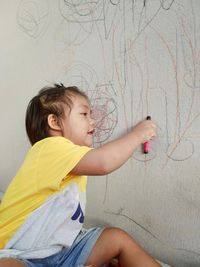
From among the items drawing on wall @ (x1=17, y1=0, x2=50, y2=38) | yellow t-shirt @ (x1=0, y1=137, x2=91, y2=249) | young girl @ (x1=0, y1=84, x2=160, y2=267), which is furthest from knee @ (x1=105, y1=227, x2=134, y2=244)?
drawing on wall @ (x1=17, y1=0, x2=50, y2=38)

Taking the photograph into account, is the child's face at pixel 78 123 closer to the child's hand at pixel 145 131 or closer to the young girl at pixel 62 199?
the young girl at pixel 62 199

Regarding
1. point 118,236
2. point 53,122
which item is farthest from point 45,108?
point 118,236

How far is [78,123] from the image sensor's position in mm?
833

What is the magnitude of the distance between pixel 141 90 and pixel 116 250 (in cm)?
40

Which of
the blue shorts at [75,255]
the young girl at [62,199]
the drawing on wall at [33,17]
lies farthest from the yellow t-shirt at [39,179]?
the drawing on wall at [33,17]

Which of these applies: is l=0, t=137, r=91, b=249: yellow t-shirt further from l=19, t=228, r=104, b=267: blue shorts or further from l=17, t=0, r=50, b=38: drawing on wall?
l=17, t=0, r=50, b=38: drawing on wall

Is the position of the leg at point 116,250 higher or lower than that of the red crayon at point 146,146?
lower

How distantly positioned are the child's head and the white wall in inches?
3.7

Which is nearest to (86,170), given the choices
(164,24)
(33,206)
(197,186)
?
(33,206)

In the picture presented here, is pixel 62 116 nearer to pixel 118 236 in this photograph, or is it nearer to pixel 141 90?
pixel 141 90

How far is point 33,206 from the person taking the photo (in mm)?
759

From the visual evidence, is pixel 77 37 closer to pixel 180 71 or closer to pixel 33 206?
pixel 180 71

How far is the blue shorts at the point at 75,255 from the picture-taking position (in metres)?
0.76

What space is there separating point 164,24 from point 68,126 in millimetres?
344
